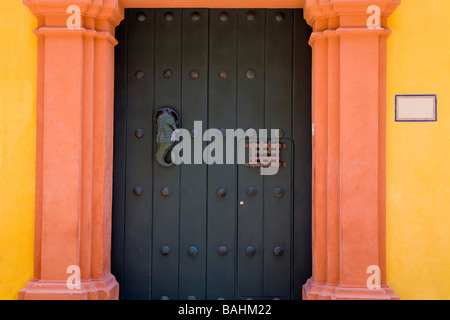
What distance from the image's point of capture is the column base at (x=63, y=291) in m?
3.08

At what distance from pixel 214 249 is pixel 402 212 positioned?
1187 millimetres

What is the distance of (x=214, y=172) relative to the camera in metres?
3.40

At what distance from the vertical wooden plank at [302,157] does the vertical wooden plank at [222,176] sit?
0.40m

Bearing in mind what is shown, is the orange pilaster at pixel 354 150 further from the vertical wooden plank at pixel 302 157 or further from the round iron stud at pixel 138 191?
the round iron stud at pixel 138 191

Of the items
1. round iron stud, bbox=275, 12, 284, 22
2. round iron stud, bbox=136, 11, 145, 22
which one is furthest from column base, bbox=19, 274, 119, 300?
round iron stud, bbox=275, 12, 284, 22

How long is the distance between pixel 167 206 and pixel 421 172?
1.59m

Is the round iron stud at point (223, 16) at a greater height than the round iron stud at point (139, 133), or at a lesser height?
greater

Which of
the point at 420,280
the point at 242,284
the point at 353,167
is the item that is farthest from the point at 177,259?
the point at 420,280

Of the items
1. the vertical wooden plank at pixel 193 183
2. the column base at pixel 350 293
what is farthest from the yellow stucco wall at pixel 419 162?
the vertical wooden plank at pixel 193 183

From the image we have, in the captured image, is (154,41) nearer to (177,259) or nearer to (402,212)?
(177,259)

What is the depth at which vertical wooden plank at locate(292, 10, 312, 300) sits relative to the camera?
11.0 ft

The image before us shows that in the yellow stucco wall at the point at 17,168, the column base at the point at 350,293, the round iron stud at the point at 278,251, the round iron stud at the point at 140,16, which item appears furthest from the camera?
the round iron stud at the point at 140,16

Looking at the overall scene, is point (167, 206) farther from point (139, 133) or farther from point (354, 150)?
point (354, 150)

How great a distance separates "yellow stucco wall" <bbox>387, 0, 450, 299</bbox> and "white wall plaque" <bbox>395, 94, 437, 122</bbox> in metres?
0.03
